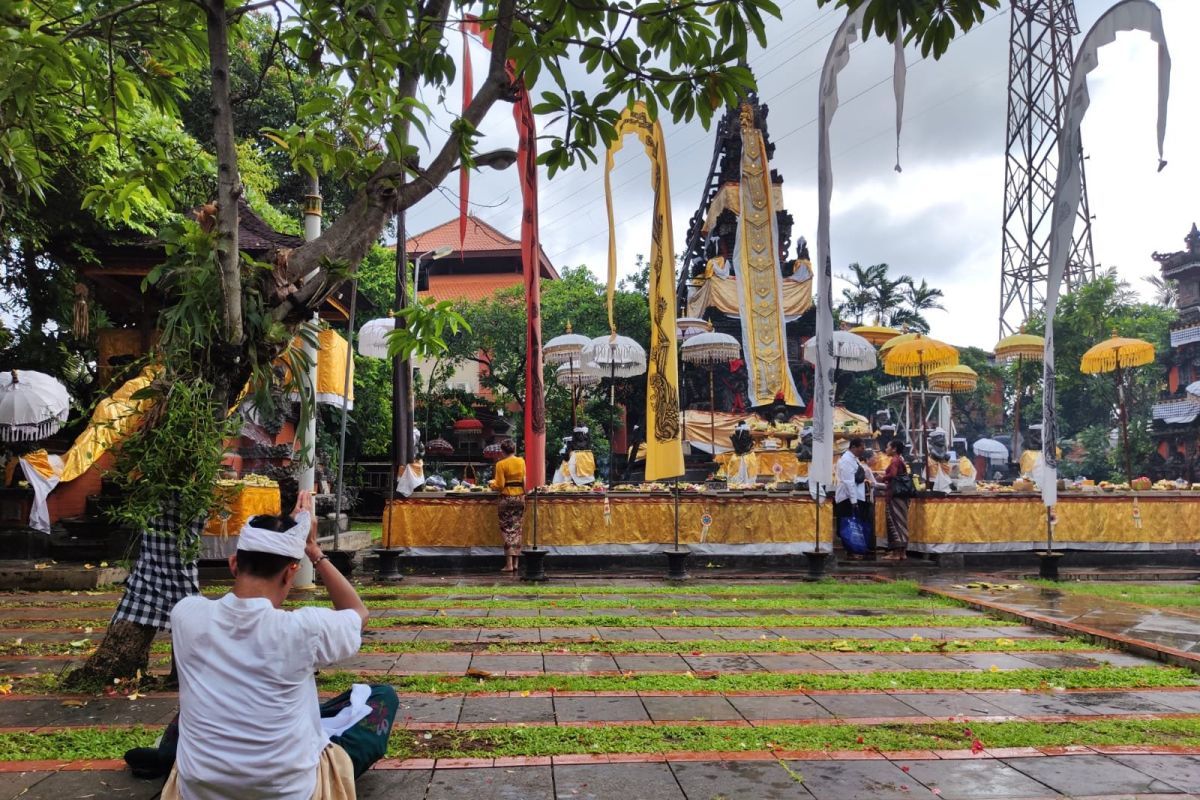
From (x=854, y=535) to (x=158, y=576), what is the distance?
11.4 m

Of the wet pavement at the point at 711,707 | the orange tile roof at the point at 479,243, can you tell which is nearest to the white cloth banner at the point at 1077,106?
the wet pavement at the point at 711,707

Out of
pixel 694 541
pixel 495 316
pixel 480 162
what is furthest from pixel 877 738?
pixel 495 316

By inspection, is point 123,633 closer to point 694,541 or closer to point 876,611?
point 876,611

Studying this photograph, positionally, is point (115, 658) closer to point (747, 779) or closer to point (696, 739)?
point (696, 739)

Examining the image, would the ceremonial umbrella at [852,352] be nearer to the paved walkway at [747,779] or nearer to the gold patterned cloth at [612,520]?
the gold patterned cloth at [612,520]

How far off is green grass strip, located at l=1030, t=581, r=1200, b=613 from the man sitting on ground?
10.2 meters

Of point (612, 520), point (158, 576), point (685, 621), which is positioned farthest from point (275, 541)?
point (612, 520)

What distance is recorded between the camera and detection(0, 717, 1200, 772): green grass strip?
446 cm

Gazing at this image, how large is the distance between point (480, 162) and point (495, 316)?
23.4 meters

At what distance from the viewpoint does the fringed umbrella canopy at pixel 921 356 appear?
1788 centimetres

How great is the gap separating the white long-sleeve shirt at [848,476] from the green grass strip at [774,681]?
7.38 metres

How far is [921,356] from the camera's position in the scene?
17844 mm

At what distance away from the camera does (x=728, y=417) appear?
27234 mm

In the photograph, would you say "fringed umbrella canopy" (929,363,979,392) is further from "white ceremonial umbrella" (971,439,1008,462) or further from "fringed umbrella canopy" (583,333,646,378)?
"white ceremonial umbrella" (971,439,1008,462)
